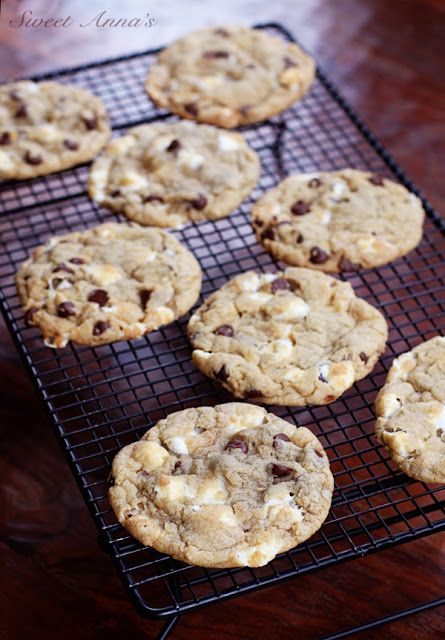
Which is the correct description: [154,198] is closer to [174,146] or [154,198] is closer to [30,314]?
[174,146]

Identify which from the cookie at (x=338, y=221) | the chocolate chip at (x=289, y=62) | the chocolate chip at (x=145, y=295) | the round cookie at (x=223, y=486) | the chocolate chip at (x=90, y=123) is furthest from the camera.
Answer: the chocolate chip at (x=289, y=62)

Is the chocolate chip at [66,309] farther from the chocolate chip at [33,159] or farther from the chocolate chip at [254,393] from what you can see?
the chocolate chip at [33,159]

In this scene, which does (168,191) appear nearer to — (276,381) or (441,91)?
(276,381)

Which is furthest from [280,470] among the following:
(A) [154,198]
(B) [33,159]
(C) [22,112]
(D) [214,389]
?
(C) [22,112]

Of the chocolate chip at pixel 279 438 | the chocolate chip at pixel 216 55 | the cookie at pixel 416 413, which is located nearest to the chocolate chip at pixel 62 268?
the chocolate chip at pixel 279 438

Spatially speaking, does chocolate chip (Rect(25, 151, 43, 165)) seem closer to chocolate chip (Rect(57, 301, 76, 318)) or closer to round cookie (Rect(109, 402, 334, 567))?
chocolate chip (Rect(57, 301, 76, 318))

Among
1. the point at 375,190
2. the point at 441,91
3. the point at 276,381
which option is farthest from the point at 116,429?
the point at 441,91
